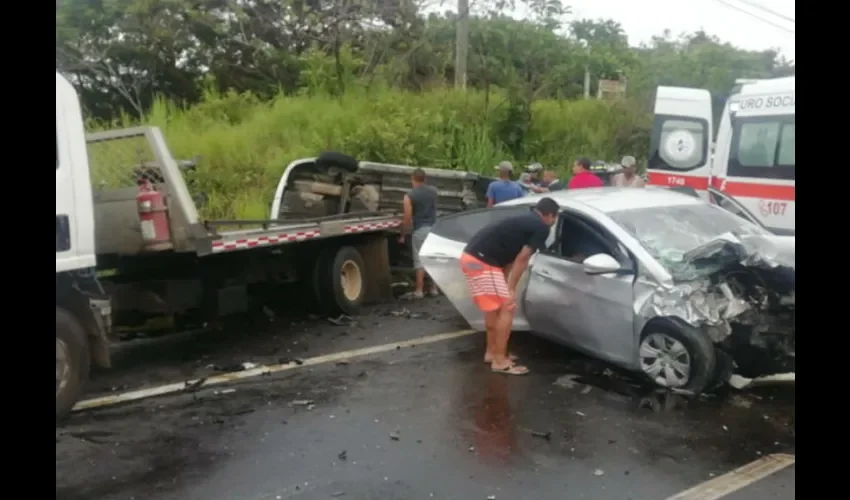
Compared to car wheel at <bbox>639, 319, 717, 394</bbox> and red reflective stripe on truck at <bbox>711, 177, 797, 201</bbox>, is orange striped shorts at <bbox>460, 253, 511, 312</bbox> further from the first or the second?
red reflective stripe on truck at <bbox>711, 177, 797, 201</bbox>

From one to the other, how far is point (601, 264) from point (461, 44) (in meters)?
2.51

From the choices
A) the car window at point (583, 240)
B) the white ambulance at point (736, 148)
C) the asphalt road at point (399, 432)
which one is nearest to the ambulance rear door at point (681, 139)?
the white ambulance at point (736, 148)

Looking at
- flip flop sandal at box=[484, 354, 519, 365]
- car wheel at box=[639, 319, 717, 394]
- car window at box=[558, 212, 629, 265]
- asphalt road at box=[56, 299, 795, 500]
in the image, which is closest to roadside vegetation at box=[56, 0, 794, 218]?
car window at box=[558, 212, 629, 265]

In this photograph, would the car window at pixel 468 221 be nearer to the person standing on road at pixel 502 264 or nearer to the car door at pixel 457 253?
the car door at pixel 457 253

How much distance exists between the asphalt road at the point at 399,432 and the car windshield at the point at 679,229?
74 centimetres

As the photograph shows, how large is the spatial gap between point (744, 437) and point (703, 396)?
38 cm

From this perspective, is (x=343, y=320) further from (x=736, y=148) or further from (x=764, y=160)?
(x=736, y=148)

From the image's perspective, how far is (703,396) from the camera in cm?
447

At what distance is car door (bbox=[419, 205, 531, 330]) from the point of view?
539 cm

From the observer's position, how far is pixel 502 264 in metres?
5.05

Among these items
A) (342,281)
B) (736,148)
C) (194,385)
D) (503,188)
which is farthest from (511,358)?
(736,148)

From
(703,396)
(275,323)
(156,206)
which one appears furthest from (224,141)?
(703,396)
